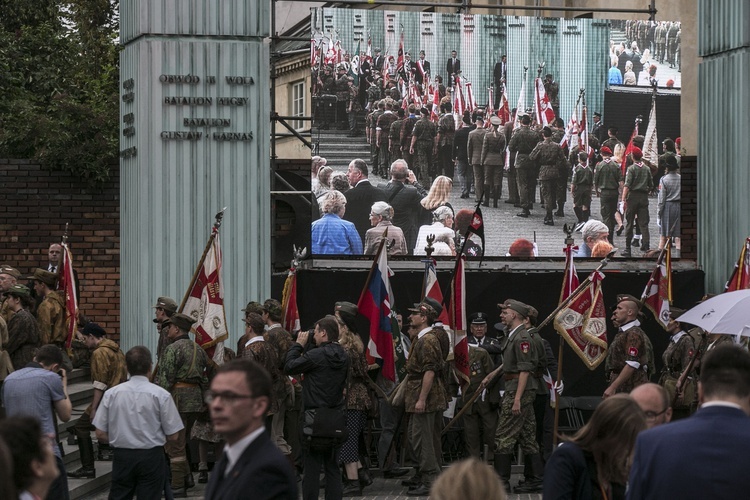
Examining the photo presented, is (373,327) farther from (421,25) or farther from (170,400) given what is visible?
(421,25)

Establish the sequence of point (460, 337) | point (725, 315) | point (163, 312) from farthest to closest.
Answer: point (460, 337) < point (163, 312) < point (725, 315)

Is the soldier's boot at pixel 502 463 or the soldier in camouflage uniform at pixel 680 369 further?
the soldier's boot at pixel 502 463

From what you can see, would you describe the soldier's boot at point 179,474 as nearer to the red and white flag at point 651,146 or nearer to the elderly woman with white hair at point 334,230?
the elderly woman with white hair at point 334,230

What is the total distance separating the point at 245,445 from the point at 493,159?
13637mm

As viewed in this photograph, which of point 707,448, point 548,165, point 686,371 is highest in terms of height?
point 548,165

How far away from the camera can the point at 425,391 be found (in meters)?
13.2

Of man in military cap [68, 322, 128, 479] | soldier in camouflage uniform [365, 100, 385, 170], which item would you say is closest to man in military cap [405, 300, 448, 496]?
man in military cap [68, 322, 128, 479]

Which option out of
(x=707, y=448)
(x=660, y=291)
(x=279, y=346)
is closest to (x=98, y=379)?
(x=279, y=346)

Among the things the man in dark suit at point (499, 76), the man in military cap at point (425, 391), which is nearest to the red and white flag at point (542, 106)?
the man in dark suit at point (499, 76)

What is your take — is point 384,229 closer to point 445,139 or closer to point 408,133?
point 408,133

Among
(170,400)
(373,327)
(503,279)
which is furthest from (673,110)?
(170,400)

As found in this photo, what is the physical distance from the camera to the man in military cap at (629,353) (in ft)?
43.2

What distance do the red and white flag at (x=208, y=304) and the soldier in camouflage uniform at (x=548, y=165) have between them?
6.58 meters

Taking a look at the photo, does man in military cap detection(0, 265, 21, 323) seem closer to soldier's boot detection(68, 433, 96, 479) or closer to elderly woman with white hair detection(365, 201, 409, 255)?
soldier's boot detection(68, 433, 96, 479)
